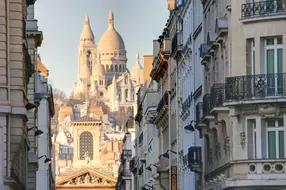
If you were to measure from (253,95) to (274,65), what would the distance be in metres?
0.98

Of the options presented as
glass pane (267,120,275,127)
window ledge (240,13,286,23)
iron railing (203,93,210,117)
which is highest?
window ledge (240,13,286,23)

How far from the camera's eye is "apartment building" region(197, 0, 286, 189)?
4156 centimetres

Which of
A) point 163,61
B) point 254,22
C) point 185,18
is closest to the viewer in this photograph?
point 254,22

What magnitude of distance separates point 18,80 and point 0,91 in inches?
81.2

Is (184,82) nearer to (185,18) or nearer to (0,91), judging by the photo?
(185,18)

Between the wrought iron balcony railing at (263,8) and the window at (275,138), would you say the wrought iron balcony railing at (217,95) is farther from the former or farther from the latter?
the wrought iron balcony railing at (263,8)

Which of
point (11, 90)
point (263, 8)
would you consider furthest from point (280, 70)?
point (11, 90)

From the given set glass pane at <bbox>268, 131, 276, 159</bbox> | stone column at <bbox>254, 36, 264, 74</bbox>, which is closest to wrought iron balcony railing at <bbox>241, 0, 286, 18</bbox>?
stone column at <bbox>254, 36, 264, 74</bbox>

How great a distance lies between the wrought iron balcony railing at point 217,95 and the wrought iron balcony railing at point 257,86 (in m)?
1.37

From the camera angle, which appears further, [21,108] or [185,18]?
[185,18]

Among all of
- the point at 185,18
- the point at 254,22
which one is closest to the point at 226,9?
the point at 254,22

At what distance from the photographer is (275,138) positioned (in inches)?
1661

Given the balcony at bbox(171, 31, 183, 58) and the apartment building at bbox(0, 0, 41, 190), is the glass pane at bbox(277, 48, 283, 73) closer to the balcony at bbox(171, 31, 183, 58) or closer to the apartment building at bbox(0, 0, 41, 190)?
the apartment building at bbox(0, 0, 41, 190)

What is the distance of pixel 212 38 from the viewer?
1895 inches
